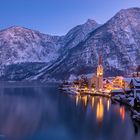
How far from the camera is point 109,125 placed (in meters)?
74.1

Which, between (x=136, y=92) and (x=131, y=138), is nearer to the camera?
(x=131, y=138)

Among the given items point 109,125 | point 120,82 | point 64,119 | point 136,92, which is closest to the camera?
point 109,125

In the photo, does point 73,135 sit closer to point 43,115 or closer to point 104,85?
point 43,115

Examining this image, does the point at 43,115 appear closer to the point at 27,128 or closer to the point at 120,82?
the point at 27,128

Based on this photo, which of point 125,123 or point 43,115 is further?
point 43,115

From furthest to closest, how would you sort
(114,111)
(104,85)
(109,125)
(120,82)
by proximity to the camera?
(104,85)
(120,82)
(114,111)
(109,125)

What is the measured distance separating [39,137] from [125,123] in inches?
925

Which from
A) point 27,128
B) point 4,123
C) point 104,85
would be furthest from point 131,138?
point 104,85

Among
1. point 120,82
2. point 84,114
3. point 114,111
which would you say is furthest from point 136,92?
point 120,82

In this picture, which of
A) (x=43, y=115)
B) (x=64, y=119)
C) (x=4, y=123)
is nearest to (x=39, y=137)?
(x=4, y=123)

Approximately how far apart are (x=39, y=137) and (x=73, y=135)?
21.4 feet

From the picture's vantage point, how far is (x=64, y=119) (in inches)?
3278

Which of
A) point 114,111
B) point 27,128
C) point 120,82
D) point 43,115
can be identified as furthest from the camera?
point 120,82

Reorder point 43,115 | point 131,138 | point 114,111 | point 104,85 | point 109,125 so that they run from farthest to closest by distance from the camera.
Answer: point 104,85 < point 114,111 < point 43,115 < point 109,125 < point 131,138
